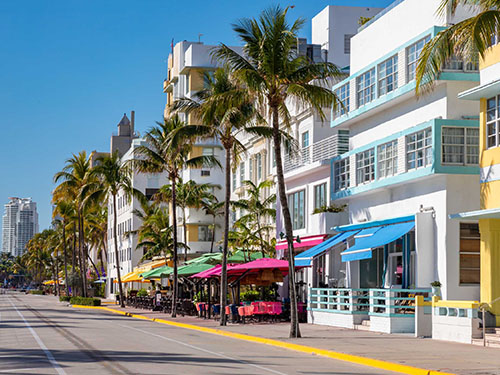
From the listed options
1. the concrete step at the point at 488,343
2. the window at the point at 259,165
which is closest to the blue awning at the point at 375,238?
the concrete step at the point at 488,343

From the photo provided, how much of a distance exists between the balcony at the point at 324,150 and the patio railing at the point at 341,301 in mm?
6511

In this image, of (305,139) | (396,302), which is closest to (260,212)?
(305,139)

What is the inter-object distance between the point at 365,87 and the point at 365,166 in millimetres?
3368

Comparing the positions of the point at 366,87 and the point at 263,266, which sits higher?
the point at 366,87

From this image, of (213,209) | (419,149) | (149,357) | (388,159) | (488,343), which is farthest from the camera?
(213,209)

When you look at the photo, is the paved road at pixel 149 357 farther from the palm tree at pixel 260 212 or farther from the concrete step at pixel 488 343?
the palm tree at pixel 260 212

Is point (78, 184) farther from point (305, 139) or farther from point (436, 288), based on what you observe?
point (436, 288)

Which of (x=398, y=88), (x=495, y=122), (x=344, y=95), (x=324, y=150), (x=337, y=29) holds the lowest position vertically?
(x=495, y=122)

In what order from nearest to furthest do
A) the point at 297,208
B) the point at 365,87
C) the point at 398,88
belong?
the point at 398,88, the point at 365,87, the point at 297,208

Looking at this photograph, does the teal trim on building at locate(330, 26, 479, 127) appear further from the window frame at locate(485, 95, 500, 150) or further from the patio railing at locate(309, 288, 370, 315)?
the patio railing at locate(309, 288, 370, 315)

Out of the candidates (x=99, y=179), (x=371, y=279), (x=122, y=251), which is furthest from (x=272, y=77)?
(x=122, y=251)

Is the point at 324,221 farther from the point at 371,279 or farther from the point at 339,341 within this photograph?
the point at 339,341

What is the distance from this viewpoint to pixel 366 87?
34688 millimetres

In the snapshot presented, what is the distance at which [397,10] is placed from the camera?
32.2 m
